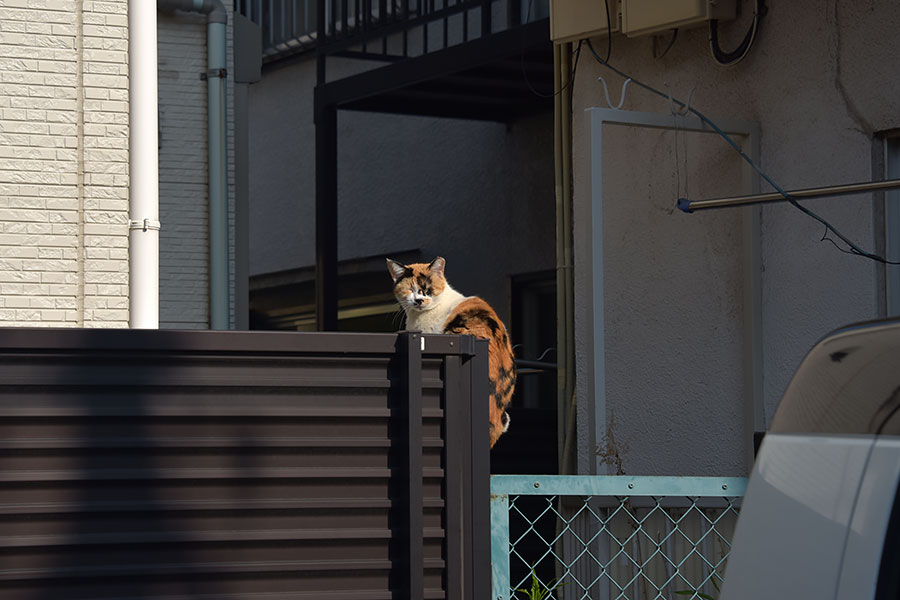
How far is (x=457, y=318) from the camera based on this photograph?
6035mm

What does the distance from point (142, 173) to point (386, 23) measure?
13.2 ft

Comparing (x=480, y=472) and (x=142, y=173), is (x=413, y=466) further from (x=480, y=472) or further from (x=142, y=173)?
(x=142, y=173)

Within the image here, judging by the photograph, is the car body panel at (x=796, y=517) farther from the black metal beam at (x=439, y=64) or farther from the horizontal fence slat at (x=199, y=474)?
the black metal beam at (x=439, y=64)

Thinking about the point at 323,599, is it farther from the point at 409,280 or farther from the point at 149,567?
the point at 409,280

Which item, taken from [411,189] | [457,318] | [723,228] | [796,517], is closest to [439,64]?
[457,318]

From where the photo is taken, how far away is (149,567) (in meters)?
2.93

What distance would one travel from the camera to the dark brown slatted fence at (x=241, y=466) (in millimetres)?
2895

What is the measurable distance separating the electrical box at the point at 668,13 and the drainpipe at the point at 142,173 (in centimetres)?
222

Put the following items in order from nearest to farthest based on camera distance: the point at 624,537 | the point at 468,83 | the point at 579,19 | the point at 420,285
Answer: the point at 624,537
the point at 579,19
the point at 420,285
the point at 468,83

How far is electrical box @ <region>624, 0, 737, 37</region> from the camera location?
5.86 metres

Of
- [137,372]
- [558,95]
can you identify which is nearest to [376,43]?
[558,95]

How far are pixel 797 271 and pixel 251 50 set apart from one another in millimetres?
4766

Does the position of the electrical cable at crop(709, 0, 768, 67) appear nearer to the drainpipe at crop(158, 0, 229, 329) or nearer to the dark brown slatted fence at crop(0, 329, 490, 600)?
the dark brown slatted fence at crop(0, 329, 490, 600)

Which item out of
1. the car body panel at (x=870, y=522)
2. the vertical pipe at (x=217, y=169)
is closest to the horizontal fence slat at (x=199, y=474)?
the car body panel at (x=870, y=522)
